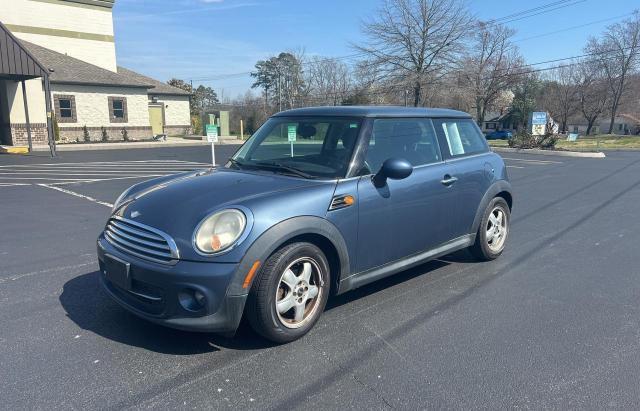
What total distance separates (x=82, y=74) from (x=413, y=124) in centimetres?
2902

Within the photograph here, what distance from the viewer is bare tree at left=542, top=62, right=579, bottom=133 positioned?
6378 cm

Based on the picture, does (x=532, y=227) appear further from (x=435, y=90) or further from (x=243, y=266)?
(x=435, y=90)

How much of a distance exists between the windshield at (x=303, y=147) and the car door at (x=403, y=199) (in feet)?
0.69

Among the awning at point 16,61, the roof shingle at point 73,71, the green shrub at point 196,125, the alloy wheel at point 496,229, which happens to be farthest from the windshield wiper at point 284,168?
the green shrub at point 196,125

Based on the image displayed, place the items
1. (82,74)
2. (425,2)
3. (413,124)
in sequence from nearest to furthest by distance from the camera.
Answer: (413,124)
(82,74)
(425,2)

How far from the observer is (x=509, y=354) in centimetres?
319

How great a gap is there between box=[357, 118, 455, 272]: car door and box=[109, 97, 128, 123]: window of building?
28802mm

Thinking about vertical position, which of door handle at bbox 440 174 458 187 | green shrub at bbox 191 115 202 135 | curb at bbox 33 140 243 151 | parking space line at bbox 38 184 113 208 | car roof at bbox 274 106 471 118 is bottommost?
parking space line at bbox 38 184 113 208

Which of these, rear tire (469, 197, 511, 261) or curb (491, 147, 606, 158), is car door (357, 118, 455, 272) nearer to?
rear tire (469, 197, 511, 261)

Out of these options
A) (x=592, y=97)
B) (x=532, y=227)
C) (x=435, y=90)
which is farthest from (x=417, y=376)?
(x=592, y=97)

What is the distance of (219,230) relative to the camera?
117 inches

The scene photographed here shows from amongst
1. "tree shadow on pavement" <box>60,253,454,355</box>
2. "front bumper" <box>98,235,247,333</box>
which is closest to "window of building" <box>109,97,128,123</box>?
"tree shadow on pavement" <box>60,253,454,355</box>

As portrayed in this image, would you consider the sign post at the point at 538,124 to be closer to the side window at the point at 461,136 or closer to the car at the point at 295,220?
the side window at the point at 461,136

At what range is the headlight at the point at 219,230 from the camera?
2.92m
